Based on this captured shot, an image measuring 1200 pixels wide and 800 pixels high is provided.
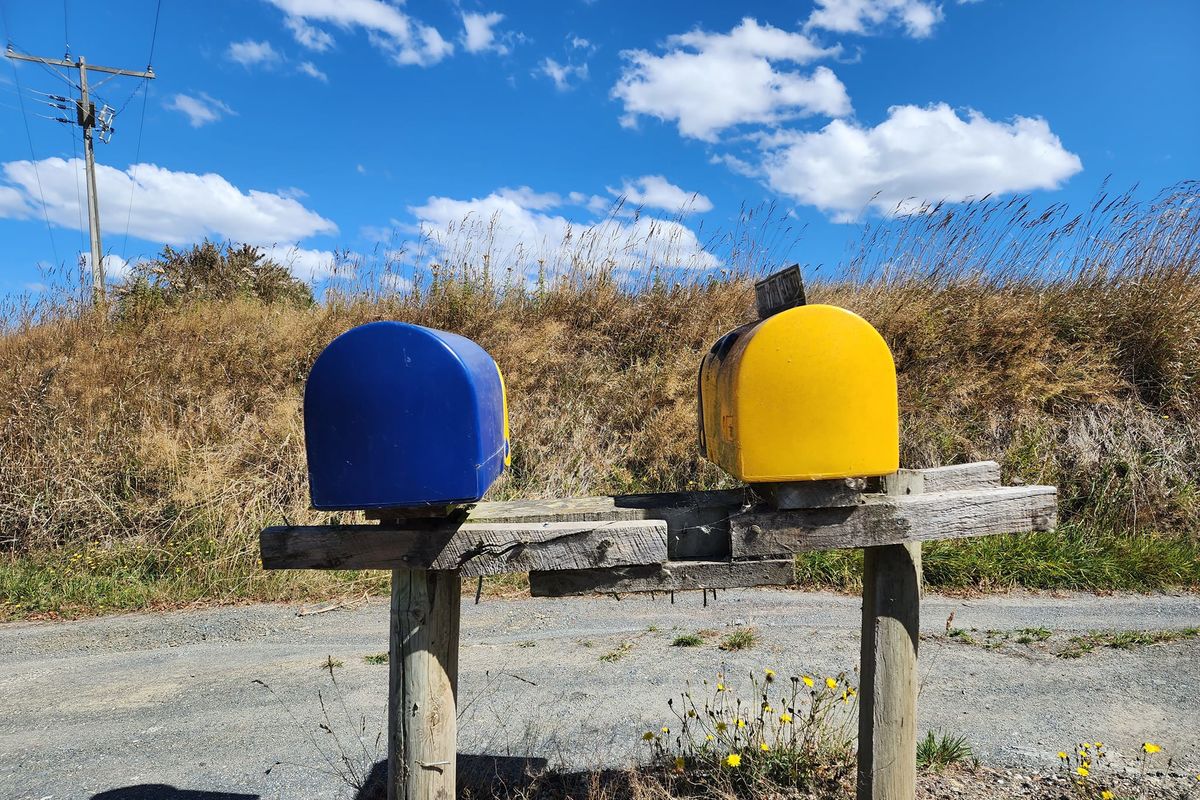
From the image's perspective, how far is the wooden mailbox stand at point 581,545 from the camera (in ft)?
6.28

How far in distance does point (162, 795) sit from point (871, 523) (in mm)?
2976

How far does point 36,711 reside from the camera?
374 cm

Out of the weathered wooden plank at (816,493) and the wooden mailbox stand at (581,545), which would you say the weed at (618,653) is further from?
the weathered wooden plank at (816,493)

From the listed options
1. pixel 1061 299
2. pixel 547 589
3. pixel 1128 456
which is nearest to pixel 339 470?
pixel 547 589

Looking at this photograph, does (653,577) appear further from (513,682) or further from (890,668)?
(513,682)

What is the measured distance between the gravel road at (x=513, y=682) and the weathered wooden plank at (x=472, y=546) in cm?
148

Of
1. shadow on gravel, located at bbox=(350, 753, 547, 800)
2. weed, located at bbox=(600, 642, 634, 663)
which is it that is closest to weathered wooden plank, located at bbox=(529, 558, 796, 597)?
shadow on gravel, located at bbox=(350, 753, 547, 800)

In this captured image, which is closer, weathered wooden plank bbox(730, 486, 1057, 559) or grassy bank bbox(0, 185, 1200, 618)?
weathered wooden plank bbox(730, 486, 1057, 559)

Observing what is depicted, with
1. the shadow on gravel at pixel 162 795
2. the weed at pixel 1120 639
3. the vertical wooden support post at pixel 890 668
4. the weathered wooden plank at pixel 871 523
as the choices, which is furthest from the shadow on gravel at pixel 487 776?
the weed at pixel 1120 639

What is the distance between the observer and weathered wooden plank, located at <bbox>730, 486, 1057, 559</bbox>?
79.7 inches

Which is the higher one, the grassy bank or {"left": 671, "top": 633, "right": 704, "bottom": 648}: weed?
the grassy bank

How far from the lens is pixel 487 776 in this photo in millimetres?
2889

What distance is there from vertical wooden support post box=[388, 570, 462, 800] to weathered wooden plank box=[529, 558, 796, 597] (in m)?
0.28

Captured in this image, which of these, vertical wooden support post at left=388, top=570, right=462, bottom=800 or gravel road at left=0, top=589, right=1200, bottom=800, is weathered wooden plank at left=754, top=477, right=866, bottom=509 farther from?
gravel road at left=0, top=589, right=1200, bottom=800
